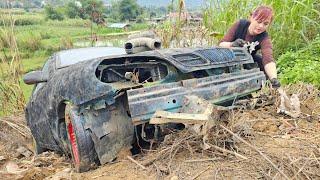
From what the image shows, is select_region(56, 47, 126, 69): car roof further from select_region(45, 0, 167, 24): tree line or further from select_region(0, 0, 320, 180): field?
select_region(45, 0, 167, 24): tree line

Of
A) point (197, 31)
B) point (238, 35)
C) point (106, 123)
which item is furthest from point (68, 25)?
point (106, 123)

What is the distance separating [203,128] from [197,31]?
185 inches

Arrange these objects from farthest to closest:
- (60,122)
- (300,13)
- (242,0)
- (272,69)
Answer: (242,0) → (300,13) → (272,69) → (60,122)

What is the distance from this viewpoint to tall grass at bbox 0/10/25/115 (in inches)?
287

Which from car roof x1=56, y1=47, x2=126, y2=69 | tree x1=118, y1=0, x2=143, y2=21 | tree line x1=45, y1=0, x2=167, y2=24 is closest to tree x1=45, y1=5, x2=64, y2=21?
tree x1=118, y1=0, x2=143, y2=21

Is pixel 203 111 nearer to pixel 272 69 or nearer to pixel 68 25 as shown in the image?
pixel 272 69

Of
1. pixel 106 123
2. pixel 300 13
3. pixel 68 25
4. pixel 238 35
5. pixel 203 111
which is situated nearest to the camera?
pixel 203 111

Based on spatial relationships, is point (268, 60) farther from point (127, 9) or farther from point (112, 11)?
point (127, 9)

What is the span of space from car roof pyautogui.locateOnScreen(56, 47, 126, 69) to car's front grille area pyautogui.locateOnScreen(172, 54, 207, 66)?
4.46ft

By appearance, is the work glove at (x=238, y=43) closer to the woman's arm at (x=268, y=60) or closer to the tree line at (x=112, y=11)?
the woman's arm at (x=268, y=60)

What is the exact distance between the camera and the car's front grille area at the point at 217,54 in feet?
13.0

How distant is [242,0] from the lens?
7652 mm

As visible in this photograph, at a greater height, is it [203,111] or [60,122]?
[203,111]

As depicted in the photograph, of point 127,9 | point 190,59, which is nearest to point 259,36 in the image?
point 190,59
